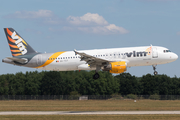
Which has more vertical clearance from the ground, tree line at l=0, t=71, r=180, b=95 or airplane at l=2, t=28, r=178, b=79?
airplane at l=2, t=28, r=178, b=79

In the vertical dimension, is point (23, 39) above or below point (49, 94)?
above

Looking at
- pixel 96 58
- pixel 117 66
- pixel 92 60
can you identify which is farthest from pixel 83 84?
pixel 117 66

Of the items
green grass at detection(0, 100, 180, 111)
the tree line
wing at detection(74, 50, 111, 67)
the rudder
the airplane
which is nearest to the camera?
wing at detection(74, 50, 111, 67)

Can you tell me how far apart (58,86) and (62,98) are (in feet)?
36.2

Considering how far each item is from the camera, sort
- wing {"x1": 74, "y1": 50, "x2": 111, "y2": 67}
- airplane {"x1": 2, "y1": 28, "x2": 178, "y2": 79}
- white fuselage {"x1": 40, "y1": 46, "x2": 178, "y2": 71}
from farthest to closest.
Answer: white fuselage {"x1": 40, "y1": 46, "x2": 178, "y2": 71} < airplane {"x1": 2, "y1": 28, "x2": 178, "y2": 79} < wing {"x1": 74, "y1": 50, "x2": 111, "y2": 67}

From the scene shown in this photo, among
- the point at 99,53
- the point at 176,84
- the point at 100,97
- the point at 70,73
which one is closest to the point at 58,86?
the point at 100,97

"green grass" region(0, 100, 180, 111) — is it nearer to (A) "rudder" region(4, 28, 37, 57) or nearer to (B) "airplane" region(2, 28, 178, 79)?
(B) "airplane" region(2, 28, 178, 79)

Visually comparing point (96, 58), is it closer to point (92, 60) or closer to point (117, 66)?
point (92, 60)

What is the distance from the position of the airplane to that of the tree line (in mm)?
42902

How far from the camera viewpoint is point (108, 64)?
49.4 metres

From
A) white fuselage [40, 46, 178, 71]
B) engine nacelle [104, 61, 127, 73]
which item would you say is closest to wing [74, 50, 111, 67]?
white fuselage [40, 46, 178, 71]

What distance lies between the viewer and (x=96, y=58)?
4850 centimetres

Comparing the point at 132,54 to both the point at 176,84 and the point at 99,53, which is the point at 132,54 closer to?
the point at 99,53

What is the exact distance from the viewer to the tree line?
104 m
